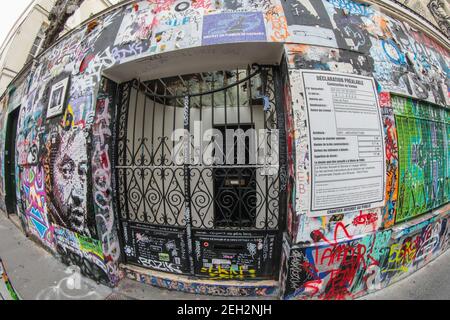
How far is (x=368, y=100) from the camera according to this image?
2658mm

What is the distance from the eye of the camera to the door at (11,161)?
6.13 metres

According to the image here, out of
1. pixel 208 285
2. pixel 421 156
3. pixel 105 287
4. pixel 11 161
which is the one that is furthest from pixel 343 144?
pixel 11 161

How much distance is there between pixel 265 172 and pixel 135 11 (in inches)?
135

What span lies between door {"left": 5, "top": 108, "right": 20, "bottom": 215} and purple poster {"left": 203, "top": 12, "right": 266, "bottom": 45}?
735 centimetres

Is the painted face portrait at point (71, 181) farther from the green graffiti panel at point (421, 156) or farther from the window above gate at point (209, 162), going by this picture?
the green graffiti panel at point (421, 156)

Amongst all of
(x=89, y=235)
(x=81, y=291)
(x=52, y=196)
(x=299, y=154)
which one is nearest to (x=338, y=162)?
(x=299, y=154)

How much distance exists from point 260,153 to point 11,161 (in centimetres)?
830

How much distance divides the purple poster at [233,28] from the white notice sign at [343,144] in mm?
892

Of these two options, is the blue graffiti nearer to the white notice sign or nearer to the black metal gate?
the white notice sign

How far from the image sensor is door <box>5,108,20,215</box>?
6129mm

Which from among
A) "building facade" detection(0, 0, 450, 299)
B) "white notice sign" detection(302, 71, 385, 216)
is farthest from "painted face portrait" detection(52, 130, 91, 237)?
"white notice sign" detection(302, 71, 385, 216)

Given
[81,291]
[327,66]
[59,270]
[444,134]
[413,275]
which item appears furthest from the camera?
[444,134]

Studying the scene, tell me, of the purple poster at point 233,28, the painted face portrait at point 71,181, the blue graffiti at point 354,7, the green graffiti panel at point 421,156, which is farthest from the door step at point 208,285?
the blue graffiti at point 354,7

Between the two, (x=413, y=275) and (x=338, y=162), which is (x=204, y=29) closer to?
(x=338, y=162)
